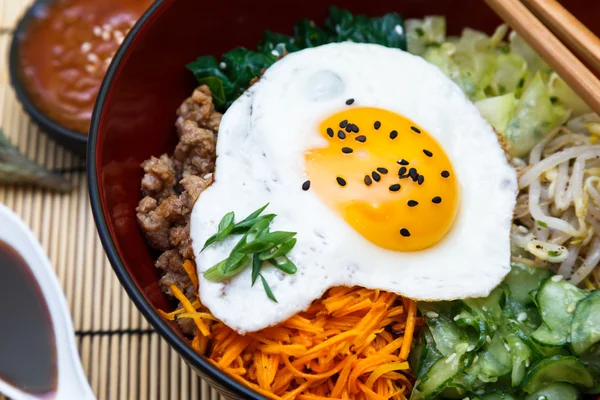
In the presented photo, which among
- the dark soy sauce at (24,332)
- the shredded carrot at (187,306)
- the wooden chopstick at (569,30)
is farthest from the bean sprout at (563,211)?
the dark soy sauce at (24,332)

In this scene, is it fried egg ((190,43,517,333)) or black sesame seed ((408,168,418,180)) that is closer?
fried egg ((190,43,517,333))

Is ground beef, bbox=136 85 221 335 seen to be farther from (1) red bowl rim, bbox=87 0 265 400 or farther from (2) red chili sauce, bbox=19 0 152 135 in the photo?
(2) red chili sauce, bbox=19 0 152 135

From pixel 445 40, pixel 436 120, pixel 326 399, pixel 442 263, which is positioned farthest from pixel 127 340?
pixel 445 40

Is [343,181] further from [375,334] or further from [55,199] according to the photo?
[55,199]

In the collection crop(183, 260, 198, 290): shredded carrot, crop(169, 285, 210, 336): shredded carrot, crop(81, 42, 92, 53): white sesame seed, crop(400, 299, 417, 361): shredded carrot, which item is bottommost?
crop(400, 299, 417, 361): shredded carrot

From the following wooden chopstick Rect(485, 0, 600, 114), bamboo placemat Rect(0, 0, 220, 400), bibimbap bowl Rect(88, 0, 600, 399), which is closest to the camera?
bibimbap bowl Rect(88, 0, 600, 399)

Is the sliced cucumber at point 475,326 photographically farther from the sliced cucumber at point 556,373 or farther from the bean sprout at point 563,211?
the bean sprout at point 563,211

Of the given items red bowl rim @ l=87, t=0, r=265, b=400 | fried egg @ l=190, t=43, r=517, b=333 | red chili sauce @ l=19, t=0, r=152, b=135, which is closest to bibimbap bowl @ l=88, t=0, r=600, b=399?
red bowl rim @ l=87, t=0, r=265, b=400
